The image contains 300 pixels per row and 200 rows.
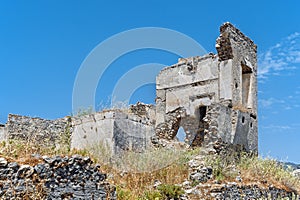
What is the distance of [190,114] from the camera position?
17.9 metres

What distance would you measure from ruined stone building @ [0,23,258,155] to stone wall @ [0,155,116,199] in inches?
182

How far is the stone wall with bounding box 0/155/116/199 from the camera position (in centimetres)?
608

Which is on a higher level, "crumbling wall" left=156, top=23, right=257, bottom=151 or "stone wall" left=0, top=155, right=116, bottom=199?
"crumbling wall" left=156, top=23, right=257, bottom=151

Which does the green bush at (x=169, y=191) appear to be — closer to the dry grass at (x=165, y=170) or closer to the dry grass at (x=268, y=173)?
the dry grass at (x=165, y=170)

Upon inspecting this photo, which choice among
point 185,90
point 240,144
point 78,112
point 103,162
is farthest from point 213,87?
point 103,162

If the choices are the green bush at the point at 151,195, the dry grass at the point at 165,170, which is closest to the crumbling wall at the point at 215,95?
the dry grass at the point at 165,170

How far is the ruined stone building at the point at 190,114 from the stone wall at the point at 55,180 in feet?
15.1

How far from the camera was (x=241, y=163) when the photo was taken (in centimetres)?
1356

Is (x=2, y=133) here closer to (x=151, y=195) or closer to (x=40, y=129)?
(x=40, y=129)

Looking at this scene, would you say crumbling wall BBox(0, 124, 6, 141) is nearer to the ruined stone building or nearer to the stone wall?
the ruined stone building

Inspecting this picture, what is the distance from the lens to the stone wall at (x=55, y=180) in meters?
6.08

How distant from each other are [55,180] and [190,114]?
464 inches

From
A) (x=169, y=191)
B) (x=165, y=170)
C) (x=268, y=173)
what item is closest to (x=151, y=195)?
(x=169, y=191)

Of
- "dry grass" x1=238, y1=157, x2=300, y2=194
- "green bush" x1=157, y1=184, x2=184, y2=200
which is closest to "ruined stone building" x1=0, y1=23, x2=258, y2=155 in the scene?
"dry grass" x1=238, y1=157, x2=300, y2=194
